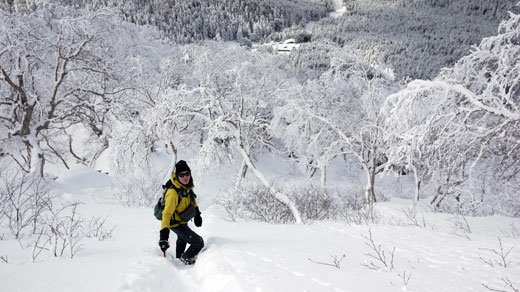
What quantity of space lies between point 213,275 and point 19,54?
1013cm

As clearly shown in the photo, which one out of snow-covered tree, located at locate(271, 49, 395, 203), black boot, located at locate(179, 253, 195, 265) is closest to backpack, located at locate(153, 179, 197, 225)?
black boot, located at locate(179, 253, 195, 265)

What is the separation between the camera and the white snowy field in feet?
8.21

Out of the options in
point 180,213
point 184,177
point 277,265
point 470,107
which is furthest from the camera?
point 470,107

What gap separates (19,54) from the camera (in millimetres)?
8680

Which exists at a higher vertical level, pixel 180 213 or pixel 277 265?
pixel 180 213

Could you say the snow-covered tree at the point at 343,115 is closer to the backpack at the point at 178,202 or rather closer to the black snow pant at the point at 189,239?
the backpack at the point at 178,202

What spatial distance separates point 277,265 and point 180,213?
166 centimetres

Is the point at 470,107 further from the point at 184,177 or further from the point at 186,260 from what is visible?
the point at 186,260

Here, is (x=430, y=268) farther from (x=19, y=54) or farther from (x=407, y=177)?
(x=407, y=177)

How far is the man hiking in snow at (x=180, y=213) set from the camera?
3.71 meters

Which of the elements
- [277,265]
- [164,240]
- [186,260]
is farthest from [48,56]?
[277,265]

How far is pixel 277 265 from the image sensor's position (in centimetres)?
307

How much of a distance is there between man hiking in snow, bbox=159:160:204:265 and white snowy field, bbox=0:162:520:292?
A: 17cm

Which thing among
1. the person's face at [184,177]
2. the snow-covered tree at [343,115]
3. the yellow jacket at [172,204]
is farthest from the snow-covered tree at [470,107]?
the snow-covered tree at [343,115]
